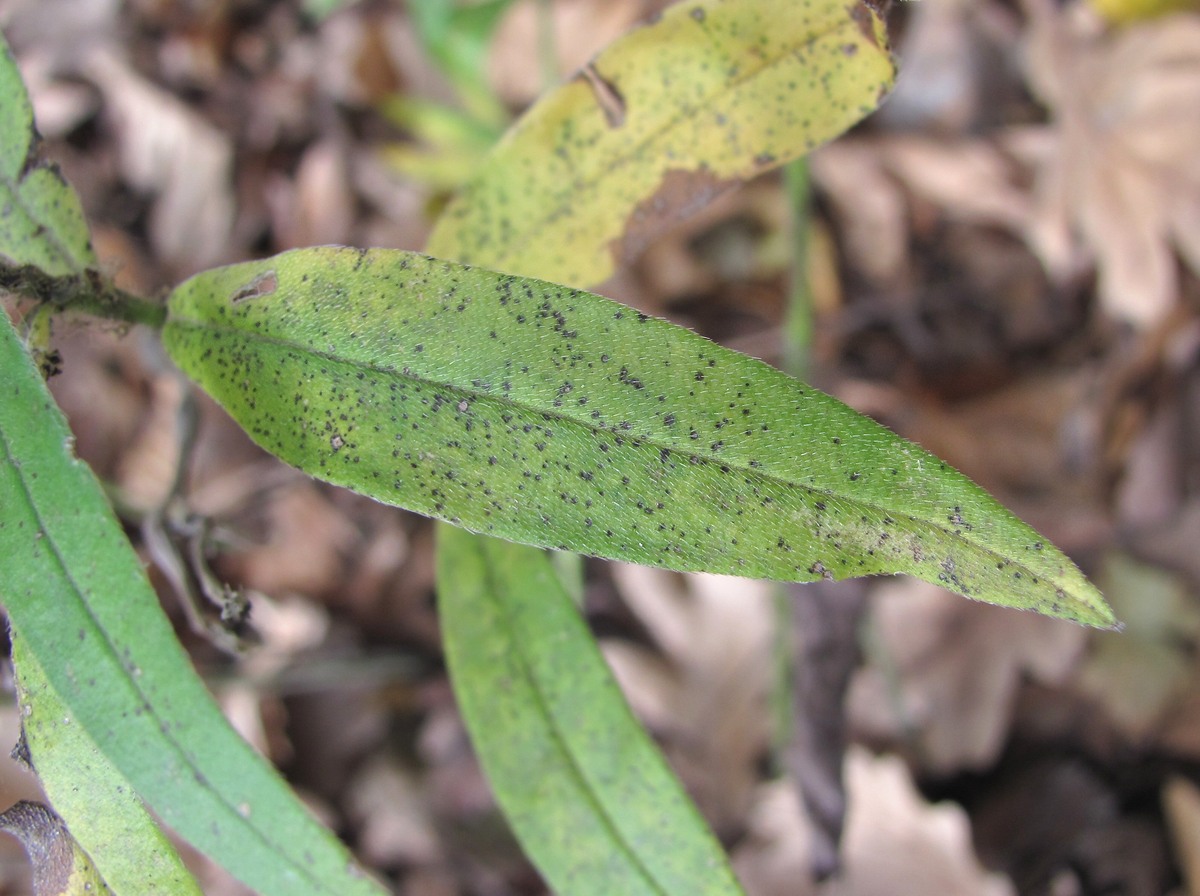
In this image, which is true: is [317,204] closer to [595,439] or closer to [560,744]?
[560,744]

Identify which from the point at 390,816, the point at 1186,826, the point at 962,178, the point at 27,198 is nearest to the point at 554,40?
the point at 962,178

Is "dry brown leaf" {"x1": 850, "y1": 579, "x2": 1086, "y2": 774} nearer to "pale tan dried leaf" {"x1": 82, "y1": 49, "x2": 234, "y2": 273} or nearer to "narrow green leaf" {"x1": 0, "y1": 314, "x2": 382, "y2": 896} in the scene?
"narrow green leaf" {"x1": 0, "y1": 314, "x2": 382, "y2": 896}

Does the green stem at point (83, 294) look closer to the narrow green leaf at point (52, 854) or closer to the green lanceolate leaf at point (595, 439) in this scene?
the green lanceolate leaf at point (595, 439)

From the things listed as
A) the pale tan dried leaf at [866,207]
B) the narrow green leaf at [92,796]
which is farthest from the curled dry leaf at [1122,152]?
the narrow green leaf at [92,796]

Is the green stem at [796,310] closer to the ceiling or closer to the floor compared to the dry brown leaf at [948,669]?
closer to the ceiling

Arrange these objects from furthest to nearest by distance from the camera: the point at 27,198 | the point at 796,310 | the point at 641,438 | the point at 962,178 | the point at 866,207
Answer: the point at 866,207
the point at 962,178
the point at 796,310
the point at 27,198
the point at 641,438

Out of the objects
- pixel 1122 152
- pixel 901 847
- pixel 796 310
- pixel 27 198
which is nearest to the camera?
pixel 27 198
